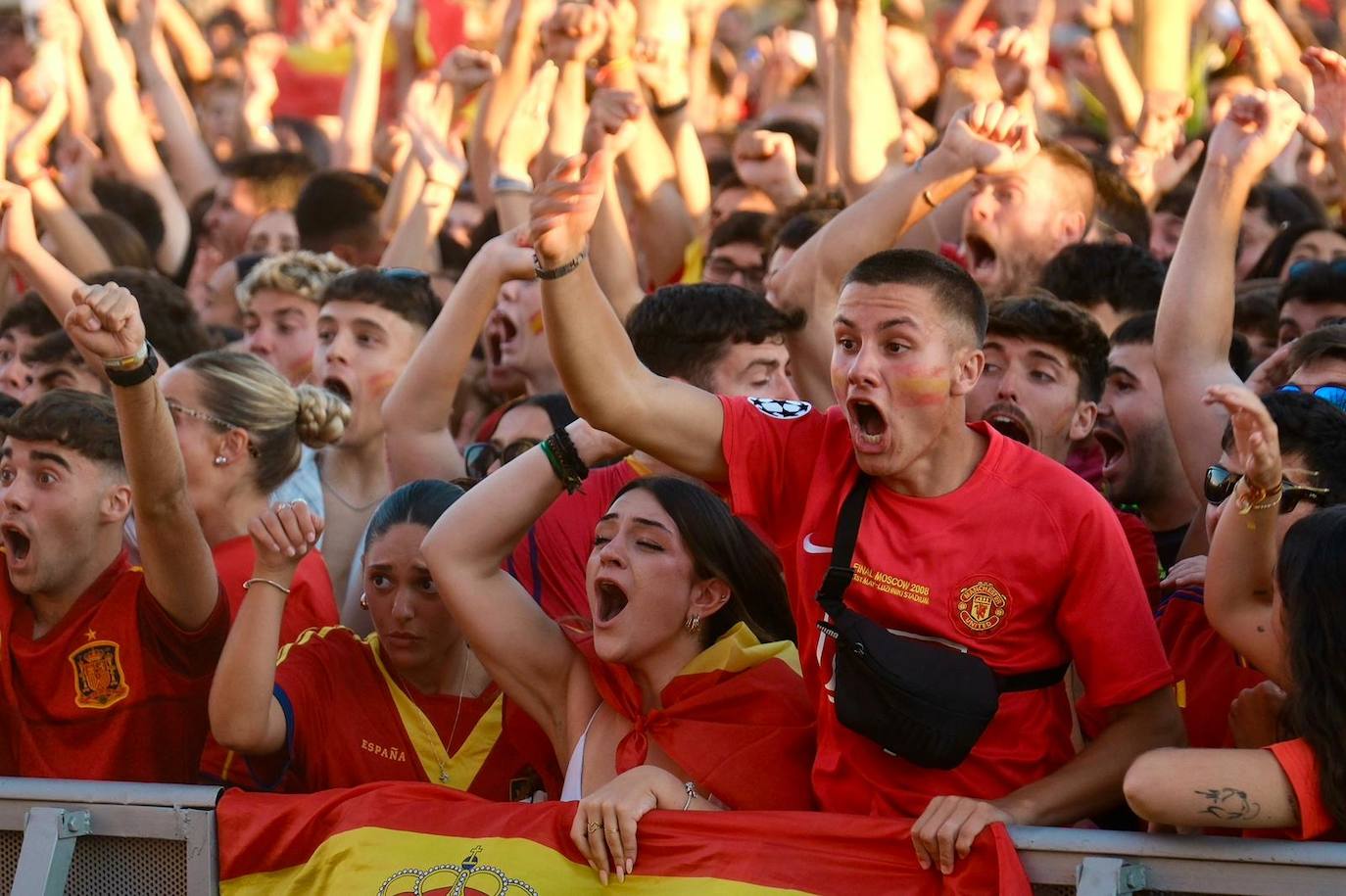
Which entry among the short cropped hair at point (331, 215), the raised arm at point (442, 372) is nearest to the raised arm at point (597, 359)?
the raised arm at point (442, 372)

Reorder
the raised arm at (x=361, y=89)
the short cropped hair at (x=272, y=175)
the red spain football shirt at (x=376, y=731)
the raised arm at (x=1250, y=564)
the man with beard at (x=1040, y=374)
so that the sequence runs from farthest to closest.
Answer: the raised arm at (x=361, y=89) < the short cropped hair at (x=272, y=175) < the man with beard at (x=1040, y=374) < the red spain football shirt at (x=376, y=731) < the raised arm at (x=1250, y=564)

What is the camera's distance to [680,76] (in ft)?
22.9

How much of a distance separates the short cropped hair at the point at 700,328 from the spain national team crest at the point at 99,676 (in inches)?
57.2

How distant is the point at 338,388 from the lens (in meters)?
5.97

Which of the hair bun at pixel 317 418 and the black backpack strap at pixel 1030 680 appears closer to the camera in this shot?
the black backpack strap at pixel 1030 680

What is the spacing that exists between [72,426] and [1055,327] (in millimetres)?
2498

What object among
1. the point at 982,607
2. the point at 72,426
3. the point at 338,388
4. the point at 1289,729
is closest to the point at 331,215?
the point at 338,388

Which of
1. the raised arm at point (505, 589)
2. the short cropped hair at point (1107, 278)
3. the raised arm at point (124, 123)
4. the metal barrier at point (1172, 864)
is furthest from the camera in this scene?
the raised arm at point (124, 123)

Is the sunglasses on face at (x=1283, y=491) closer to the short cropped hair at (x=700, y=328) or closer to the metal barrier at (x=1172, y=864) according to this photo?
the metal barrier at (x=1172, y=864)

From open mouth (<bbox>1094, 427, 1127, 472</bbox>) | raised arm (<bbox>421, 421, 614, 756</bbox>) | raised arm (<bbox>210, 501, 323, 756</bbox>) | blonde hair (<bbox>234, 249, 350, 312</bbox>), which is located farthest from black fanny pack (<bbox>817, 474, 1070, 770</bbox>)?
blonde hair (<bbox>234, 249, 350, 312</bbox>)

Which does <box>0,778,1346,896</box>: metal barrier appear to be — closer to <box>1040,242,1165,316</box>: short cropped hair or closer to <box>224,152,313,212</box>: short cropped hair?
<box>1040,242,1165,316</box>: short cropped hair

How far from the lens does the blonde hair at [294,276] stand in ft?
21.9

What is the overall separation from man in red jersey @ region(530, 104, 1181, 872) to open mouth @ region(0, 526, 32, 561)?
164 centimetres

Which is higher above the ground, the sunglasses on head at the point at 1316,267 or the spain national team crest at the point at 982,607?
the spain national team crest at the point at 982,607
